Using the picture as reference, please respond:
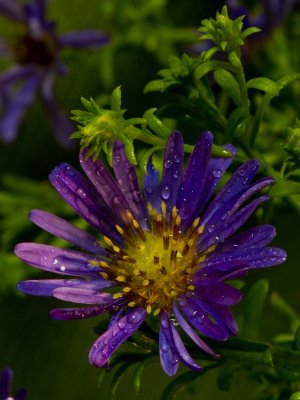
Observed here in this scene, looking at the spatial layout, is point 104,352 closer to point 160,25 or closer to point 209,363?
point 209,363

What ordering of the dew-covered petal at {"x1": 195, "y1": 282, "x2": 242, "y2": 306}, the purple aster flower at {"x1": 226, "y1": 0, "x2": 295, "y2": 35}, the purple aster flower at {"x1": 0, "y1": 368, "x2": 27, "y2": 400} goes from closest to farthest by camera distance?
the dew-covered petal at {"x1": 195, "y1": 282, "x2": 242, "y2": 306} → the purple aster flower at {"x1": 0, "y1": 368, "x2": 27, "y2": 400} → the purple aster flower at {"x1": 226, "y1": 0, "x2": 295, "y2": 35}

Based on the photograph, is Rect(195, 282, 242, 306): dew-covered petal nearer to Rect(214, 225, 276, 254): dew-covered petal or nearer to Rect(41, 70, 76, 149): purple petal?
Rect(214, 225, 276, 254): dew-covered petal

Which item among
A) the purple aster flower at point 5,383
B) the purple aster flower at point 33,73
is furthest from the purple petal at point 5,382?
the purple aster flower at point 33,73

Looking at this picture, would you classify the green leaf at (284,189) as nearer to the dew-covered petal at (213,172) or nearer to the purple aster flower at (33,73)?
the dew-covered petal at (213,172)

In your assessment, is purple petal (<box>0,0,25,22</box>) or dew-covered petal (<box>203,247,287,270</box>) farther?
purple petal (<box>0,0,25,22</box>)

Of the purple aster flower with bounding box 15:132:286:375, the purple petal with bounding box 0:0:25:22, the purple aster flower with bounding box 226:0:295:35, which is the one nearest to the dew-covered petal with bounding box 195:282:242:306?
the purple aster flower with bounding box 15:132:286:375

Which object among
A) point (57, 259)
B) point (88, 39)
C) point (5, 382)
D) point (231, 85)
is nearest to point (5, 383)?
point (5, 382)

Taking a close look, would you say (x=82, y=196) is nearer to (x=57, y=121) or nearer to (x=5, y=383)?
(x=5, y=383)
